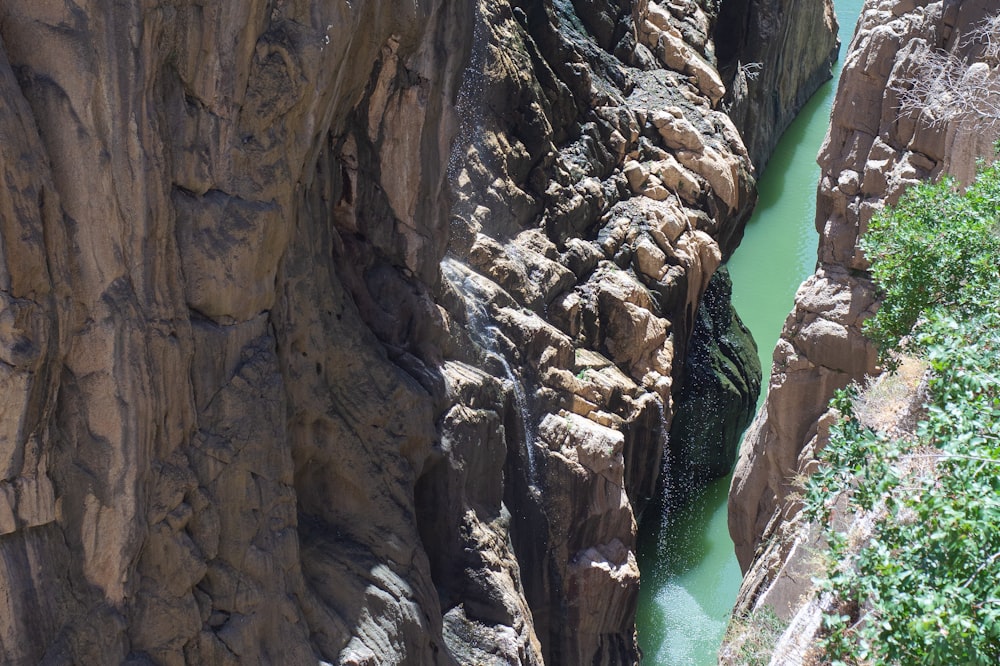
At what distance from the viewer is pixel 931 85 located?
1420cm

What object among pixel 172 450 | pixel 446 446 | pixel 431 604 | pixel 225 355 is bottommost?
pixel 431 604

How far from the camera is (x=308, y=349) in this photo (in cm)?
1085

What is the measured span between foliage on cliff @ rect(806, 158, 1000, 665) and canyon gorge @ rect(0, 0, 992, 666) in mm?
4151

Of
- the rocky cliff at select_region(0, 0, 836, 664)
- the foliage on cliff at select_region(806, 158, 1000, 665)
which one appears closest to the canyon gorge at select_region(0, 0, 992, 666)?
the rocky cliff at select_region(0, 0, 836, 664)

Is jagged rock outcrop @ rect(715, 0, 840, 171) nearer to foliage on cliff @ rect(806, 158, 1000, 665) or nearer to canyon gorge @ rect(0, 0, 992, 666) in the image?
canyon gorge @ rect(0, 0, 992, 666)

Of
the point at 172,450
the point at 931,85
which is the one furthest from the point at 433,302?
the point at 931,85

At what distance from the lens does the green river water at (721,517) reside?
17.7 meters

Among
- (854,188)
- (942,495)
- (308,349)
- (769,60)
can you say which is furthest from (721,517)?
(942,495)

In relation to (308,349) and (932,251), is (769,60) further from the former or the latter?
(308,349)

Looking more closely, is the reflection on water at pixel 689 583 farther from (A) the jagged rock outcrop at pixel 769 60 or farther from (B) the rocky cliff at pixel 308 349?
(A) the jagged rock outcrop at pixel 769 60

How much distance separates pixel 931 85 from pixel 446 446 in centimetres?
811

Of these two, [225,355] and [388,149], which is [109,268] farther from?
[388,149]

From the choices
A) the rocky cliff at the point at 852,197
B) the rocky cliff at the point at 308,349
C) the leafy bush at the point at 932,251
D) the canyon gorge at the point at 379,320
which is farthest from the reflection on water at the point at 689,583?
the leafy bush at the point at 932,251

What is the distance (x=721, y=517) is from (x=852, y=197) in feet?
25.7
